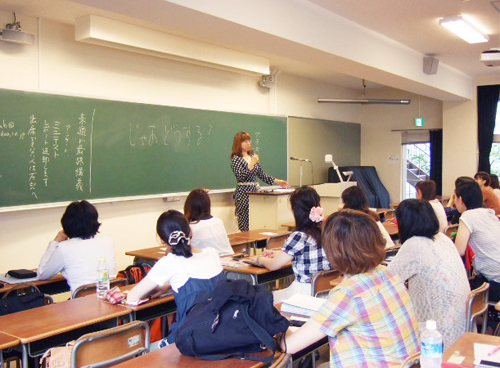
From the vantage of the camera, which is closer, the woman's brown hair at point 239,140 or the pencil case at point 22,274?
the pencil case at point 22,274

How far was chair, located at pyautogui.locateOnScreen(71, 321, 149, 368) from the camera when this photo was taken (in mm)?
2287

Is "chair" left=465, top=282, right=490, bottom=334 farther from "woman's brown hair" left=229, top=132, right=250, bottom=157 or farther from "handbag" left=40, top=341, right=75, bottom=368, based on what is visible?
"woman's brown hair" left=229, top=132, right=250, bottom=157

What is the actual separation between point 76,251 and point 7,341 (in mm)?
1249

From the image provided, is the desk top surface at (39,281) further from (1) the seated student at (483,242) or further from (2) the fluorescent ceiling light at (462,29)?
(2) the fluorescent ceiling light at (462,29)

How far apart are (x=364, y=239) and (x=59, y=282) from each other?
2.52 m

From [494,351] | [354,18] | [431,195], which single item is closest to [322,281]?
[494,351]

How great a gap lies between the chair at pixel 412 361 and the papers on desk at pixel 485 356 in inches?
9.7

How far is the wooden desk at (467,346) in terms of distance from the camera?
1990 mm

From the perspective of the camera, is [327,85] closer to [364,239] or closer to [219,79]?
[219,79]

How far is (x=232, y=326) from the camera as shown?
1.95 metres

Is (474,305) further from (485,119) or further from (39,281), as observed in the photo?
(485,119)

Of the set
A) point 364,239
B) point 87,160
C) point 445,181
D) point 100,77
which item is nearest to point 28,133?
point 87,160

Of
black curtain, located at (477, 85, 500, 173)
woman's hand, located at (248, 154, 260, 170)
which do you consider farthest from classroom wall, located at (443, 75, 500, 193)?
woman's hand, located at (248, 154, 260, 170)

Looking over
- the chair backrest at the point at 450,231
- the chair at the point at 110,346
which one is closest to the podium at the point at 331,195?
the chair backrest at the point at 450,231
